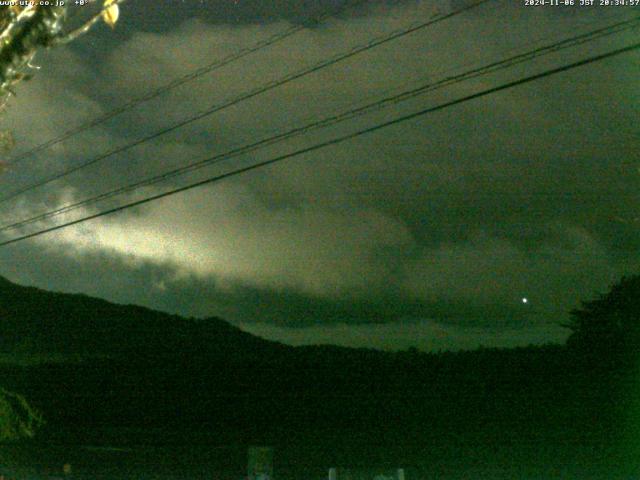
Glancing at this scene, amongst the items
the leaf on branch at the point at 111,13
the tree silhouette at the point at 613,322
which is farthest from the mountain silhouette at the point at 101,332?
the leaf on branch at the point at 111,13

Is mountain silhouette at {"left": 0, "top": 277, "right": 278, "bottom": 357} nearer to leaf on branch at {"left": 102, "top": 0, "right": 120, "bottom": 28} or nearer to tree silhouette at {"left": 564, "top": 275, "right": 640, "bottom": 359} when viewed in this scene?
tree silhouette at {"left": 564, "top": 275, "right": 640, "bottom": 359}

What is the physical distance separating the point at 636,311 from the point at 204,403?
29.8 metres

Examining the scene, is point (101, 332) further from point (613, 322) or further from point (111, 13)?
point (111, 13)

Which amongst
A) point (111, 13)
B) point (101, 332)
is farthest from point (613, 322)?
point (101, 332)

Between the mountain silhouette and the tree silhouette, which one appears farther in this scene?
the mountain silhouette

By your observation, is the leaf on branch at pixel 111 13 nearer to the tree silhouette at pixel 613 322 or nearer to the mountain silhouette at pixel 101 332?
the tree silhouette at pixel 613 322

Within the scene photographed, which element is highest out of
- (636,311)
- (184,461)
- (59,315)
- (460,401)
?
(59,315)

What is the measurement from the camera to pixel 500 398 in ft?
99.0

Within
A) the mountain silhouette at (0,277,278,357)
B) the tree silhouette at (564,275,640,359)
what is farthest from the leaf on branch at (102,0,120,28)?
the mountain silhouette at (0,277,278,357)

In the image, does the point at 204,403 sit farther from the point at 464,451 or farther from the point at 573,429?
the point at 573,429

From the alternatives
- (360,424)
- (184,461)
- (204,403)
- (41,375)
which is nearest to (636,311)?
(360,424)

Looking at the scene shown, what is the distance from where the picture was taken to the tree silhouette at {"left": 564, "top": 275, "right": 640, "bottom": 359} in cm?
2470

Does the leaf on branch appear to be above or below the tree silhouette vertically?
below

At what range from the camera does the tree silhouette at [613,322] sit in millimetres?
24703
